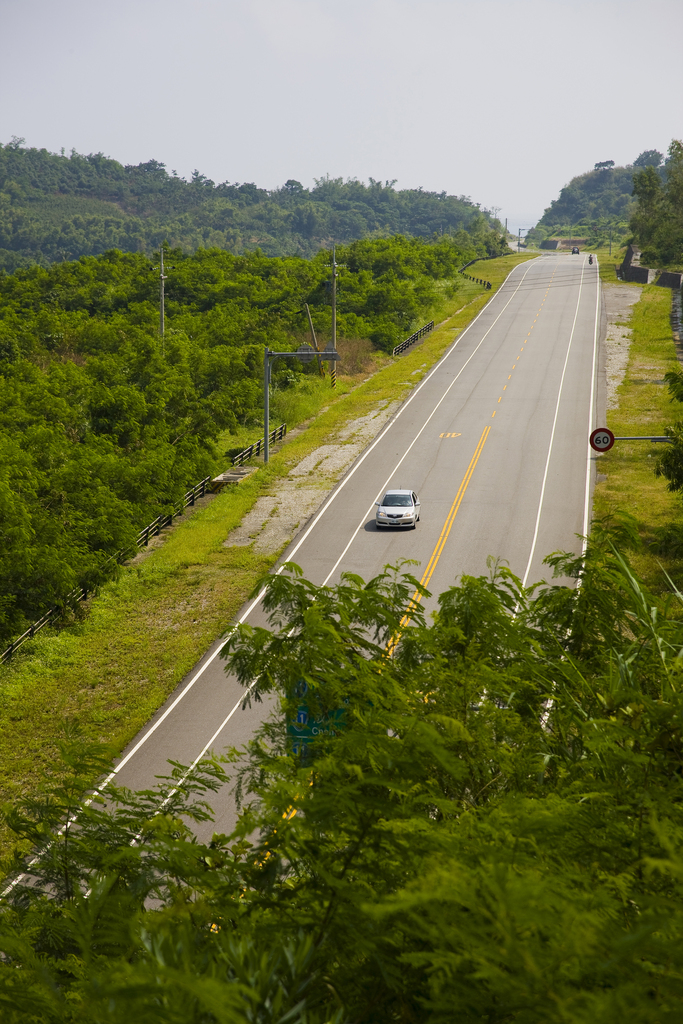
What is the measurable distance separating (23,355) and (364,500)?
3624 centimetres

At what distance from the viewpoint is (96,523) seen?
2953 cm

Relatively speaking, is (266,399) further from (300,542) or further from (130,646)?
(130,646)

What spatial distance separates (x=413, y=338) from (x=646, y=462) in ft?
106

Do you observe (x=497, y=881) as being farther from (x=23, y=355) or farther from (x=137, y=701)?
(x=23, y=355)

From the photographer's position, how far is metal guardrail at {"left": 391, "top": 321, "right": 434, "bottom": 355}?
214 ft

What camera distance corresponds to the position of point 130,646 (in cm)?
2514

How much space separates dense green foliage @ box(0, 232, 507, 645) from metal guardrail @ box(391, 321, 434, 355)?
32.8 inches

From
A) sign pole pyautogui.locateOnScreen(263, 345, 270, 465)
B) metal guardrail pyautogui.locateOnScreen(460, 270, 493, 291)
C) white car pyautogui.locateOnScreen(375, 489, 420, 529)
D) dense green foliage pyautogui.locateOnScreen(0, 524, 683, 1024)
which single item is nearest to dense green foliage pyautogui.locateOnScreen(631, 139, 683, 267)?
metal guardrail pyautogui.locateOnScreen(460, 270, 493, 291)

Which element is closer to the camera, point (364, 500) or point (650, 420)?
point (364, 500)

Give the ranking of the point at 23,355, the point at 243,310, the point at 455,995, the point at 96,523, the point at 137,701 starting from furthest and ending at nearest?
the point at 243,310 → the point at 23,355 → the point at 96,523 → the point at 137,701 → the point at 455,995

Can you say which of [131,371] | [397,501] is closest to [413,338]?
[131,371]

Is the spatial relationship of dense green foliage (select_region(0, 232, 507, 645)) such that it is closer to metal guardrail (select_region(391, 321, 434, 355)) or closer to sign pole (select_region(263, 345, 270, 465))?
metal guardrail (select_region(391, 321, 434, 355))

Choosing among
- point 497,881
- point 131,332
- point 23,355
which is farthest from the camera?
point 131,332

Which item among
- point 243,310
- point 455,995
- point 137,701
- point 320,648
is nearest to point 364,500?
point 137,701
